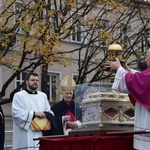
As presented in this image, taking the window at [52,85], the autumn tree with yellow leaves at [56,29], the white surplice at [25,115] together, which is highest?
the autumn tree with yellow leaves at [56,29]

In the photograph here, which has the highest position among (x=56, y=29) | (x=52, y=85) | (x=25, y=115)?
(x=56, y=29)

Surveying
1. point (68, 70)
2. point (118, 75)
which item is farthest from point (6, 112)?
point (118, 75)

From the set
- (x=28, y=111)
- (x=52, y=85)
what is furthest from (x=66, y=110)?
(x=52, y=85)

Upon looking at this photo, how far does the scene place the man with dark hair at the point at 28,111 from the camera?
9562 mm

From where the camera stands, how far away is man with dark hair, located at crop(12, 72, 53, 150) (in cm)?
956

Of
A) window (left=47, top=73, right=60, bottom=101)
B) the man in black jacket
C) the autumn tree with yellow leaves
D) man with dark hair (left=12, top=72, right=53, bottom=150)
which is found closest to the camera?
man with dark hair (left=12, top=72, right=53, bottom=150)

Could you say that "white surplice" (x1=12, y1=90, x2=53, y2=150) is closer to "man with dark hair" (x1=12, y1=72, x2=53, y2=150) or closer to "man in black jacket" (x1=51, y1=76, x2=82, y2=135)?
"man with dark hair" (x1=12, y1=72, x2=53, y2=150)

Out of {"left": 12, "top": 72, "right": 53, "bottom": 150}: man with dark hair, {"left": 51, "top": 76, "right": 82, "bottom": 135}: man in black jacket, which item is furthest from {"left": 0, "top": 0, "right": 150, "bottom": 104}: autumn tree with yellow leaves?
{"left": 12, "top": 72, "right": 53, "bottom": 150}: man with dark hair

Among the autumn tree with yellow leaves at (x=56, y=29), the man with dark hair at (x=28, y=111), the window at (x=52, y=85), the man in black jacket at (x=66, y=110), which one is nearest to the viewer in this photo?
the man with dark hair at (x=28, y=111)

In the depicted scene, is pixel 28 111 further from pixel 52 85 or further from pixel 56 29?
pixel 52 85

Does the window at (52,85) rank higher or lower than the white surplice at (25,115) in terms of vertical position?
higher

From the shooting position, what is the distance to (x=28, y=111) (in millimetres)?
9586

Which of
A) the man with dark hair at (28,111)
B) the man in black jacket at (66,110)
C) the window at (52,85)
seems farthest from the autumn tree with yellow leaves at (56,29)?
the man with dark hair at (28,111)

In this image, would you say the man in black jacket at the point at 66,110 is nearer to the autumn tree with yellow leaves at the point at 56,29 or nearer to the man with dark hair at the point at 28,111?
the man with dark hair at the point at 28,111
